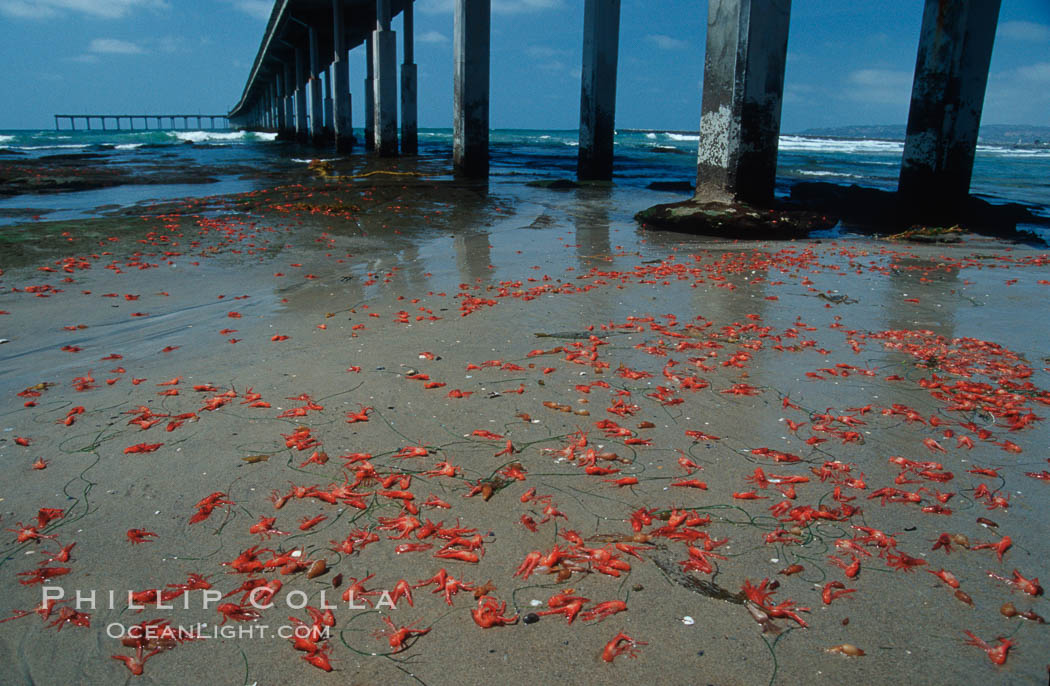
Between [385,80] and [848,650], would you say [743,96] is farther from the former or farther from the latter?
[385,80]

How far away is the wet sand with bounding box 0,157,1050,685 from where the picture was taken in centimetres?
227

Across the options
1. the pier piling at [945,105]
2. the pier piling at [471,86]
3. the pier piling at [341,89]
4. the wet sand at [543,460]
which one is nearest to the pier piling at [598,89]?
the pier piling at [471,86]

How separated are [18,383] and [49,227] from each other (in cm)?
880

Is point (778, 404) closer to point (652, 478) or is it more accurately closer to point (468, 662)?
point (652, 478)

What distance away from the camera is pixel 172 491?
321 centimetres

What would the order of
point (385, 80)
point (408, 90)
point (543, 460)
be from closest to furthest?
1. point (543, 460)
2. point (385, 80)
3. point (408, 90)

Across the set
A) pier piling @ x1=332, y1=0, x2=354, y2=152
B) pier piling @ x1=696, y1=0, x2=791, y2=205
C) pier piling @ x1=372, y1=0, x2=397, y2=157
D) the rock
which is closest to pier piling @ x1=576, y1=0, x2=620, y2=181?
pier piling @ x1=696, y1=0, x2=791, y2=205

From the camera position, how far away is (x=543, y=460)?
11.6ft

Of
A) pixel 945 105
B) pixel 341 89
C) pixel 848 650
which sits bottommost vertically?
pixel 848 650

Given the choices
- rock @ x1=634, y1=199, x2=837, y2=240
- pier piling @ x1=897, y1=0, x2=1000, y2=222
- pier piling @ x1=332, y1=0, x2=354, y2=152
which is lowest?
rock @ x1=634, y1=199, x2=837, y2=240

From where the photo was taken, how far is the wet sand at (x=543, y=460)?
2271 mm

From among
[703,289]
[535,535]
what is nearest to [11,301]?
[535,535]

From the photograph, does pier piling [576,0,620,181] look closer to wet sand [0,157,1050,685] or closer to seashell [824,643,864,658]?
wet sand [0,157,1050,685]

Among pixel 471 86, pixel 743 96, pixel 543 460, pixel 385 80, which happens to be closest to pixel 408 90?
pixel 385 80
